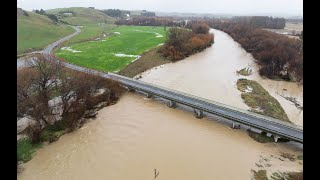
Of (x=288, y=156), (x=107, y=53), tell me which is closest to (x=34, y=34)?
(x=107, y=53)

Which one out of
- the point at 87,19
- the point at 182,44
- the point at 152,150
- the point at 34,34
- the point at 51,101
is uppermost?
the point at 87,19

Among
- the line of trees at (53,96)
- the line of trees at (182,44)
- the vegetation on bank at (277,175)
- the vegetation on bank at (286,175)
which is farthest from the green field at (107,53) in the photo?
the vegetation on bank at (286,175)

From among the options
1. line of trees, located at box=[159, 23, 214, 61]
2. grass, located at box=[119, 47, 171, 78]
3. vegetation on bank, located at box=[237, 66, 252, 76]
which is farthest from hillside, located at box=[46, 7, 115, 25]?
vegetation on bank, located at box=[237, 66, 252, 76]

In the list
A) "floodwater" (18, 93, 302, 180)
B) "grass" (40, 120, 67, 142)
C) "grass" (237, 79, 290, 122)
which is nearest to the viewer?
"floodwater" (18, 93, 302, 180)

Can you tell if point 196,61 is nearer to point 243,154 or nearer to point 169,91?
point 169,91

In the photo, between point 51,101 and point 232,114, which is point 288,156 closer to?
point 232,114

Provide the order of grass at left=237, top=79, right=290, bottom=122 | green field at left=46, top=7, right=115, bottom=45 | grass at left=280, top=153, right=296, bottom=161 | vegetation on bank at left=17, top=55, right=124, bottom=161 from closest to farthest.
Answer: grass at left=280, top=153, right=296, bottom=161, vegetation on bank at left=17, top=55, right=124, bottom=161, grass at left=237, top=79, right=290, bottom=122, green field at left=46, top=7, right=115, bottom=45

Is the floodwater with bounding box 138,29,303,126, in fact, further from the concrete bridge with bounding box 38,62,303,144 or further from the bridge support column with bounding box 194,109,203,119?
the bridge support column with bounding box 194,109,203,119
